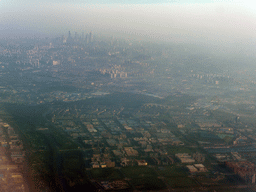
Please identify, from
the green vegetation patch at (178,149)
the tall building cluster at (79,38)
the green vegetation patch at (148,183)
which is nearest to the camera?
the green vegetation patch at (148,183)

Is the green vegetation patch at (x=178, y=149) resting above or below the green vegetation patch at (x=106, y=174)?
below

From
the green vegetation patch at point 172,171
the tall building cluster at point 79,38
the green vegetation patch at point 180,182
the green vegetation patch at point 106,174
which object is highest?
the tall building cluster at point 79,38

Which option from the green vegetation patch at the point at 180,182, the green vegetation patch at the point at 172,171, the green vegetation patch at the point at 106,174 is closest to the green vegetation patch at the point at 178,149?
the green vegetation patch at the point at 172,171

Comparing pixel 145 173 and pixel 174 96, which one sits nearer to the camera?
pixel 145 173

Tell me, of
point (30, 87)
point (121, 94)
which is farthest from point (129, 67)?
point (30, 87)

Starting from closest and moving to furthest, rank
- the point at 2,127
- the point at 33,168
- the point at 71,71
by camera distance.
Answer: the point at 33,168 → the point at 2,127 → the point at 71,71

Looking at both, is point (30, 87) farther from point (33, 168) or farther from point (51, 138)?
point (33, 168)

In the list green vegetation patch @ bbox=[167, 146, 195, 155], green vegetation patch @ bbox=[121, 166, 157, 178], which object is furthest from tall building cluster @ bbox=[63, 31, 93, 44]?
green vegetation patch @ bbox=[121, 166, 157, 178]

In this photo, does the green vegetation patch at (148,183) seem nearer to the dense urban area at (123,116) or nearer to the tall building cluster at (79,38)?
the dense urban area at (123,116)
